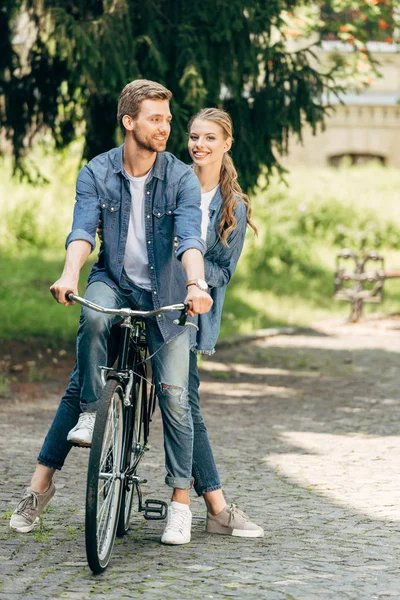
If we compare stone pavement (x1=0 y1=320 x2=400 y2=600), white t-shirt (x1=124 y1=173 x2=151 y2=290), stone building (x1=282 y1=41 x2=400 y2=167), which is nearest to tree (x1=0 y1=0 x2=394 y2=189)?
stone pavement (x1=0 y1=320 x2=400 y2=600)

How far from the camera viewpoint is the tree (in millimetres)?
9484

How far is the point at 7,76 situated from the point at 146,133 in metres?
6.60

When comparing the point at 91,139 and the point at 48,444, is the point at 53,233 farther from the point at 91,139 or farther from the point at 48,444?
the point at 48,444

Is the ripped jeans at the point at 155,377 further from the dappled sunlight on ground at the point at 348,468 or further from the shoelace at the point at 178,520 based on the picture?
the dappled sunlight on ground at the point at 348,468

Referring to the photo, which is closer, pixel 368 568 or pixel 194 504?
pixel 368 568

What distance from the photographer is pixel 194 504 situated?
6.23m

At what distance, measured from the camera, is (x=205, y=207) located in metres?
5.48

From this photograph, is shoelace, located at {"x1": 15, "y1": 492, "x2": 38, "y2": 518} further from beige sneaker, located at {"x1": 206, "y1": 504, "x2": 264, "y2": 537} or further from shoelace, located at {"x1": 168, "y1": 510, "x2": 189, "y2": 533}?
beige sneaker, located at {"x1": 206, "y1": 504, "x2": 264, "y2": 537}

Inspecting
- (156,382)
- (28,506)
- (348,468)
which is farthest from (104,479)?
(348,468)

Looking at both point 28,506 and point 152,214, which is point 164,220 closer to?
point 152,214

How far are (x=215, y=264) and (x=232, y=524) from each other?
118 cm

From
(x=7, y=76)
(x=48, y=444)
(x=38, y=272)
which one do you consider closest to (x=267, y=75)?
(x=7, y=76)

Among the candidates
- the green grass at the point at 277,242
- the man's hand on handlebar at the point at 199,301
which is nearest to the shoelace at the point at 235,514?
the man's hand on handlebar at the point at 199,301

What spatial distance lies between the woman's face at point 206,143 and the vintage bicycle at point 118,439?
81 cm
